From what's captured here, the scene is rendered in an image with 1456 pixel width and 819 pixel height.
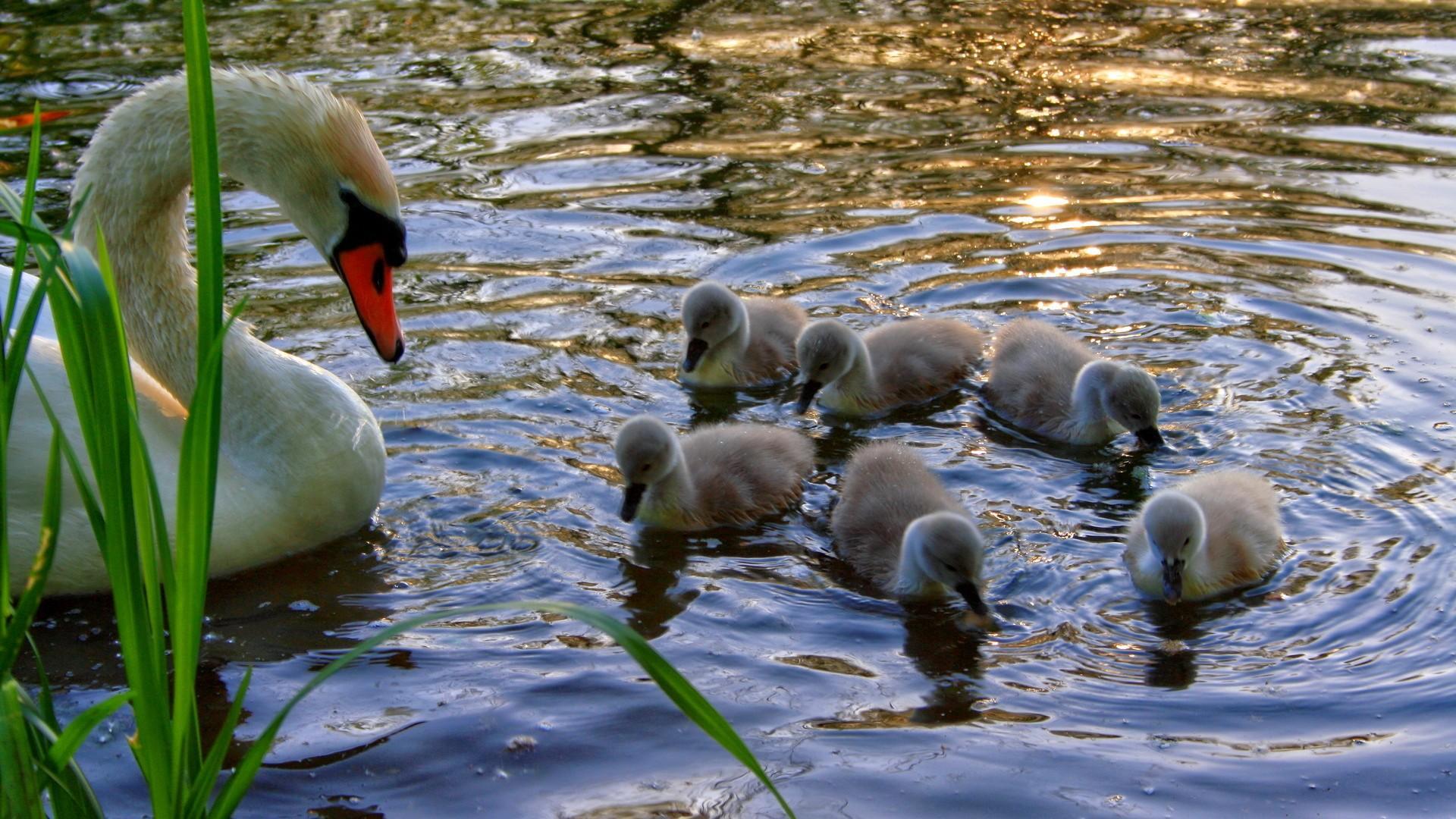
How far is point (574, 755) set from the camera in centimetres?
345

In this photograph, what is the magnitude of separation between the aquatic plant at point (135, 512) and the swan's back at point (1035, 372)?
3.33 metres

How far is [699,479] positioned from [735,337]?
1149 mm

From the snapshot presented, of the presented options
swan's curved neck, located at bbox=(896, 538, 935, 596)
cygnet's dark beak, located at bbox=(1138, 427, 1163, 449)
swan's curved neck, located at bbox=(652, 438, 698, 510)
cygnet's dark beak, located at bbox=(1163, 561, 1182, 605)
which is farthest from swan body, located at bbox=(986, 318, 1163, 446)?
swan's curved neck, located at bbox=(652, 438, 698, 510)

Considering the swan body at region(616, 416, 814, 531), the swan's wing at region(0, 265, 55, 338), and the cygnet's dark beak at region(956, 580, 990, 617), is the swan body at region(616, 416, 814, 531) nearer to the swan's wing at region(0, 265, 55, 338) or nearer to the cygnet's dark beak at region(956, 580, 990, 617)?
the cygnet's dark beak at region(956, 580, 990, 617)

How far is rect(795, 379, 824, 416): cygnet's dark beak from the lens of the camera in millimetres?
5695

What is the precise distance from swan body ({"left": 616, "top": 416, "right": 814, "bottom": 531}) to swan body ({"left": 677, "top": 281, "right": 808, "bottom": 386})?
0.82 metres

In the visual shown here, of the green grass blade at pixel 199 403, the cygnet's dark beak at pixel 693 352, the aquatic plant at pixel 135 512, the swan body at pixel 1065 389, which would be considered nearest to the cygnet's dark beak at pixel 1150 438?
the swan body at pixel 1065 389

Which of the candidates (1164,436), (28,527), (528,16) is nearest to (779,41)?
(528,16)

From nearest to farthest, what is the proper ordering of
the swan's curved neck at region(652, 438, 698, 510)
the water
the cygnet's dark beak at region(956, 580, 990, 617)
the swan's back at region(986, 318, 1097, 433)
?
the water
the cygnet's dark beak at region(956, 580, 990, 617)
the swan's curved neck at region(652, 438, 698, 510)
the swan's back at region(986, 318, 1097, 433)

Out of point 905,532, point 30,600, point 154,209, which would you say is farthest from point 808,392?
point 30,600

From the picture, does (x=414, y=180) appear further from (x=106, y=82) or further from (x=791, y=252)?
(x=106, y=82)

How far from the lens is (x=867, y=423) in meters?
5.72

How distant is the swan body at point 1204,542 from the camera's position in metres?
4.09

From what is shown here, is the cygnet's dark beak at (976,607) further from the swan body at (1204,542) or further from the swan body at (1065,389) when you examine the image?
the swan body at (1065,389)
